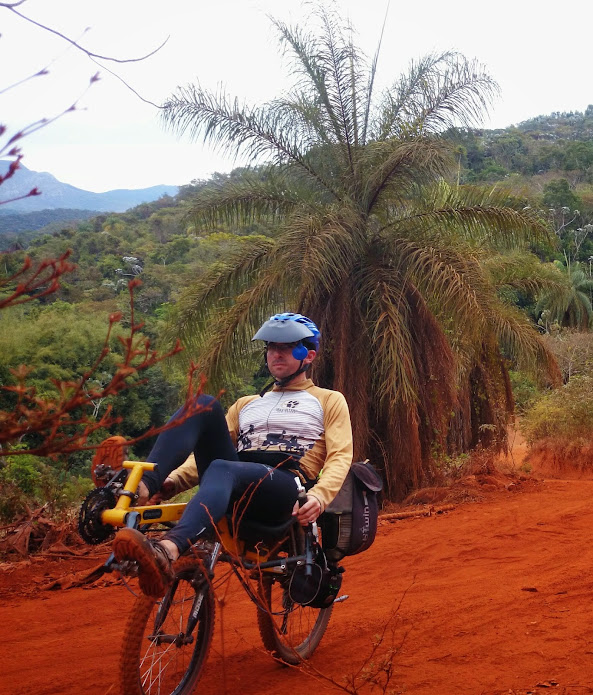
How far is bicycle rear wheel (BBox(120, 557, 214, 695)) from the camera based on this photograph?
348 centimetres

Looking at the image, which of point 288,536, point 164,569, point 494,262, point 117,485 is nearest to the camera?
point 164,569

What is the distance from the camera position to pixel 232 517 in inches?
152

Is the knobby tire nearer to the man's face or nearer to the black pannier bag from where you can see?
the black pannier bag

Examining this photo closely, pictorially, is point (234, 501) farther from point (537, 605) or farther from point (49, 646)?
point (537, 605)

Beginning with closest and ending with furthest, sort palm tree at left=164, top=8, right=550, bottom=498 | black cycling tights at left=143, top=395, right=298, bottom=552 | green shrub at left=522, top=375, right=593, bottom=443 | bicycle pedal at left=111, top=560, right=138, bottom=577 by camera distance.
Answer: bicycle pedal at left=111, top=560, right=138, bottom=577, black cycling tights at left=143, top=395, right=298, bottom=552, palm tree at left=164, top=8, right=550, bottom=498, green shrub at left=522, top=375, right=593, bottom=443

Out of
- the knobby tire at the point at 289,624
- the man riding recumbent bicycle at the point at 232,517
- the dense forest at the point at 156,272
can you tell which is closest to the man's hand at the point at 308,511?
the man riding recumbent bicycle at the point at 232,517

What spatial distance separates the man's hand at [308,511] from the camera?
391 cm

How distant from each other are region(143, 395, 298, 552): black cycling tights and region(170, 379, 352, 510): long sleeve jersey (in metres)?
0.29

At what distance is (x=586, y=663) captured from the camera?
403 cm

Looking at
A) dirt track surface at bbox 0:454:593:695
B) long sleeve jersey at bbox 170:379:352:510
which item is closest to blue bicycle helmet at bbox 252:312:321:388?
long sleeve jersey at bbox 170:379:352:510

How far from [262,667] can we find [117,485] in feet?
5.22


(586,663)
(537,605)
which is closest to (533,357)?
(537,605)

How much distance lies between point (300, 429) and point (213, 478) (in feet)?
2.75

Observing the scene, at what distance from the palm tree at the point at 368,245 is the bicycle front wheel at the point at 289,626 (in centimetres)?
620
